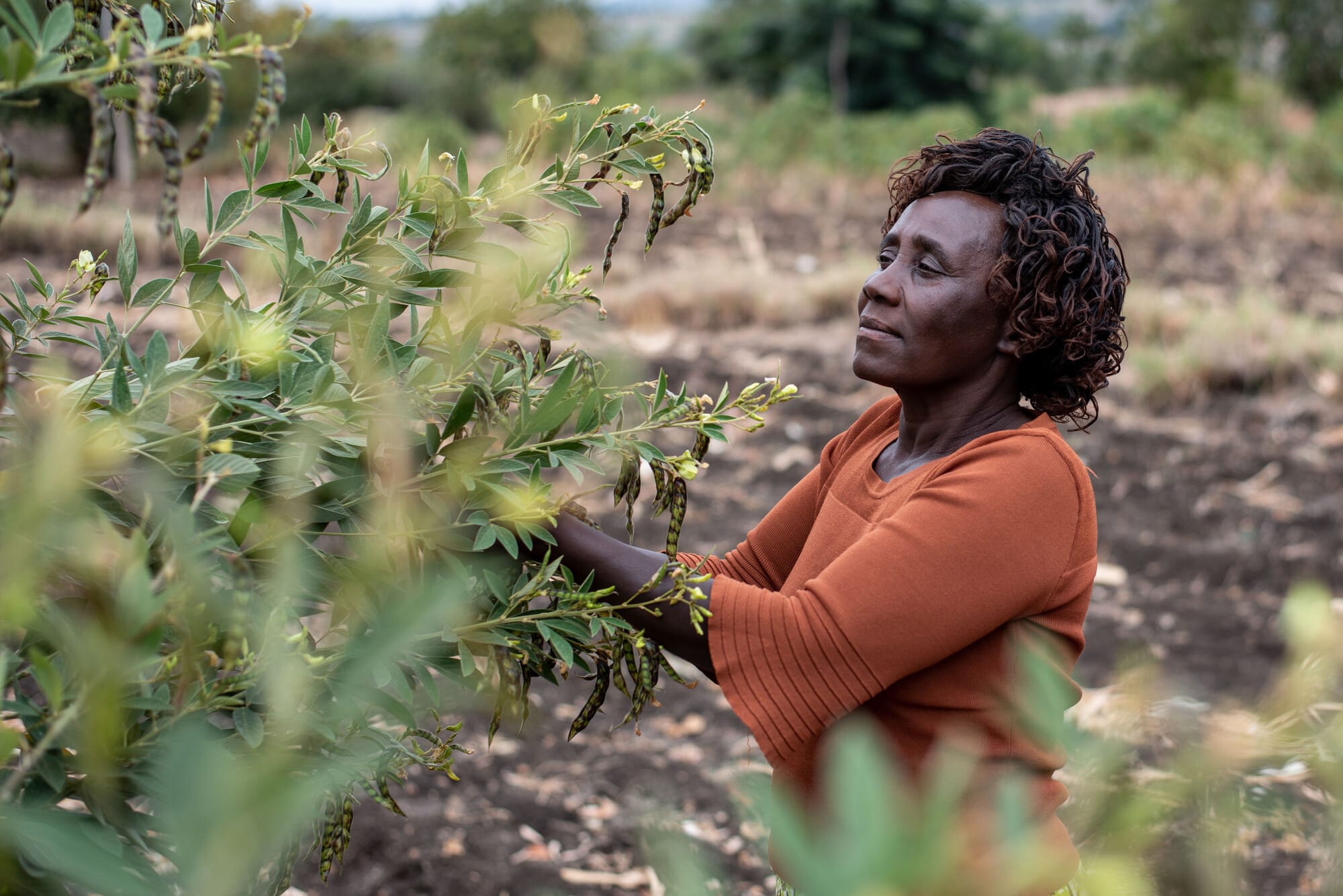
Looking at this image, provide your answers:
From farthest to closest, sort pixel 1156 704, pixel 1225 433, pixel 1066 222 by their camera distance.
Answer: pixel 1225 433 < pixel 1066 222 < pixel 1156 704

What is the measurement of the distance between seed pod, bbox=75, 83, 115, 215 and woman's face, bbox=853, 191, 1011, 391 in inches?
37.9

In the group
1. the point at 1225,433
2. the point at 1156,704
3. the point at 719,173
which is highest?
the point at 1156,704

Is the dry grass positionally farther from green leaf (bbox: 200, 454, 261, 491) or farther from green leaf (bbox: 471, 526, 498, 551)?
green leaf (bbox: 200, 454, 261, 491)

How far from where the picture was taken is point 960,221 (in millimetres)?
1541

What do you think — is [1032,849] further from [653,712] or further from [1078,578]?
[653,712]

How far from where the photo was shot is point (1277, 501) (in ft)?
18.1

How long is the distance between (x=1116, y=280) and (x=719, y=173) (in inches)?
528

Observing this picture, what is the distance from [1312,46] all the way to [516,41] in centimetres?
1754

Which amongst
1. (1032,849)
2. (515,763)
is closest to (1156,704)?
(1032,849)

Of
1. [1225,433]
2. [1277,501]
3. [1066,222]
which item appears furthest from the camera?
[1225,433]

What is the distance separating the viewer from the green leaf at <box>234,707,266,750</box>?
96cm

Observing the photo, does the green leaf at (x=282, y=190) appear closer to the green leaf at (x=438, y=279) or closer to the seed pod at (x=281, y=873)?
the green leaf at (x=438, y=279)

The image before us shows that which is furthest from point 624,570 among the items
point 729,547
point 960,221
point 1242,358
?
point 1242,358

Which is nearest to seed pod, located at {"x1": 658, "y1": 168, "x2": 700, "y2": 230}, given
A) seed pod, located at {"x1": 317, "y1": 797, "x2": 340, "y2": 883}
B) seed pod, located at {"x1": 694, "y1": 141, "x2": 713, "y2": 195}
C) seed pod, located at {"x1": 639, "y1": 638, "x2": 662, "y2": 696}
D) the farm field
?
seed pod, located at {"x1": 694, "y1": 141, "x2": 713, "y2": 195}
